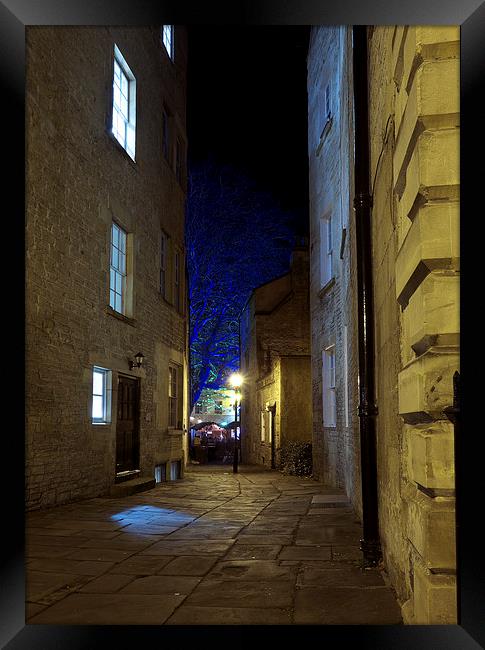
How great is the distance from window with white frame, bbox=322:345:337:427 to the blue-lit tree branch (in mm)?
16805

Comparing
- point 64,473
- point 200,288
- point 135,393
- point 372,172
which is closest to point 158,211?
point 135,393

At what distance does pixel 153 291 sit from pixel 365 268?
922 centimetres

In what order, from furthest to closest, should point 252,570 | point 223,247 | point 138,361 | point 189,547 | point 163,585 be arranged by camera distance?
1. point 223,247
2. point 138,361
3. point 189,547
4. point 252,570
5. point 163,585

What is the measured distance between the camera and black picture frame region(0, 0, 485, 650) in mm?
2516

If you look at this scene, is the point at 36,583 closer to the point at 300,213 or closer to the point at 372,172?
the point at 372,172

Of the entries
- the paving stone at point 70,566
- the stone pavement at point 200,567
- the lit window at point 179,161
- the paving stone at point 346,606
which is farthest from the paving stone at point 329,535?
the lit window at point 179,161

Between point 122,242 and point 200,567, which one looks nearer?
point 200,567

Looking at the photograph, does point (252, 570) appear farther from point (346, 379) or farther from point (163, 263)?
point (163, 263)

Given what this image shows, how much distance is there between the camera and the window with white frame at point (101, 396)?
34.7ft

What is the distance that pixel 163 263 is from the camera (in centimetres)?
1534

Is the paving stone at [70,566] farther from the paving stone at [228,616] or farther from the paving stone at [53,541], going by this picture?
the paving stone at [228,616]

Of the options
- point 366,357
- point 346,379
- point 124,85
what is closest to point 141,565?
Answer: point 366,357
